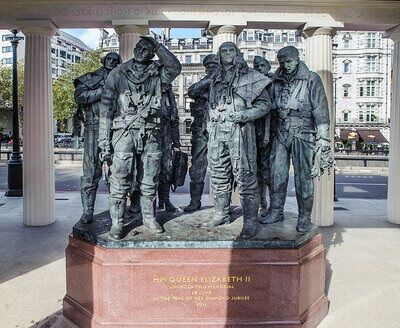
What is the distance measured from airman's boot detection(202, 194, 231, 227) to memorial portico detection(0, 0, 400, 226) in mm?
5639

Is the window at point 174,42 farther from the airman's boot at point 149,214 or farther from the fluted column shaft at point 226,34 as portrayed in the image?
the airman's boot at point 149,214

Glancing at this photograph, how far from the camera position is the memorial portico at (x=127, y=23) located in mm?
10016

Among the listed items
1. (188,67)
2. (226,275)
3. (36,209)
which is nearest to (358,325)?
(226,275)

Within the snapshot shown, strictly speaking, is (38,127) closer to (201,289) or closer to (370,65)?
(201,289)

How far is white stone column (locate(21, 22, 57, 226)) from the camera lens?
33.3ft

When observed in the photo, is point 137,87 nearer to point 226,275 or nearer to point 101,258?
point 101,258

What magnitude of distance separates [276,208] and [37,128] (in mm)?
6860

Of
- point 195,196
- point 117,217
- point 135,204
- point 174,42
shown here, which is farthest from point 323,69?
point 174,42

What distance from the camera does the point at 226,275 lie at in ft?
15.6

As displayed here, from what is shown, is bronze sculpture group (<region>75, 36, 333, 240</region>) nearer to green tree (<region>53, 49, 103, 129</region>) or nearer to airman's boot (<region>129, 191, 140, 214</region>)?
airman's boot (<region>129, 191, 140, 214</region>)

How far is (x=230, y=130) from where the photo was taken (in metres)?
5.07

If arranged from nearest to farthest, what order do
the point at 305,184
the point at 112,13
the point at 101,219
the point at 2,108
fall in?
the point at 305,184 < the point at 101,219 < the point at 112,13 < the point at 2,108

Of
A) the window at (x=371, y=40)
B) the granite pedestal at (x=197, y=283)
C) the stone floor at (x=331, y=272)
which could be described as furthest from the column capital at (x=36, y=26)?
the window at (x=371, y=40)

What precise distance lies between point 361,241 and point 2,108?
55.4 meters
